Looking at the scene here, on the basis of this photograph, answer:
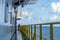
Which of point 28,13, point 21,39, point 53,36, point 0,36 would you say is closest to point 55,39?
point 53,36

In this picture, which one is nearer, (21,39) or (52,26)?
(52,26)

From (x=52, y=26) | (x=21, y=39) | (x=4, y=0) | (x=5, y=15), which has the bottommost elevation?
(x=21, y=39)

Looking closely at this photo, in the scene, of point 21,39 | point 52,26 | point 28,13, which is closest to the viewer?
point 52,26

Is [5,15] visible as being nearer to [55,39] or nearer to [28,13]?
[55,39]

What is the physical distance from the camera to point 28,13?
21.9ft

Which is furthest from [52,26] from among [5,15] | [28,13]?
[28,13]

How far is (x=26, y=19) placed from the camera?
6797 mm

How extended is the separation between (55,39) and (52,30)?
0.09 metres

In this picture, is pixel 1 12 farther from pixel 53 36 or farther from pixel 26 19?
pixel 26 19

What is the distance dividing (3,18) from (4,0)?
0.17 m

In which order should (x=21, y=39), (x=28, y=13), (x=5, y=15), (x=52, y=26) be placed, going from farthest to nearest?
(x=28, y=13)
(x=21, y=39)
(x=52, y=26)
(x=5, y=15)

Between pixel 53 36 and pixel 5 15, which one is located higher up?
pixel 5 15

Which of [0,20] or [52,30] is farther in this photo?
[52,30]

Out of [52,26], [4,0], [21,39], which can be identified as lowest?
[21,39]
